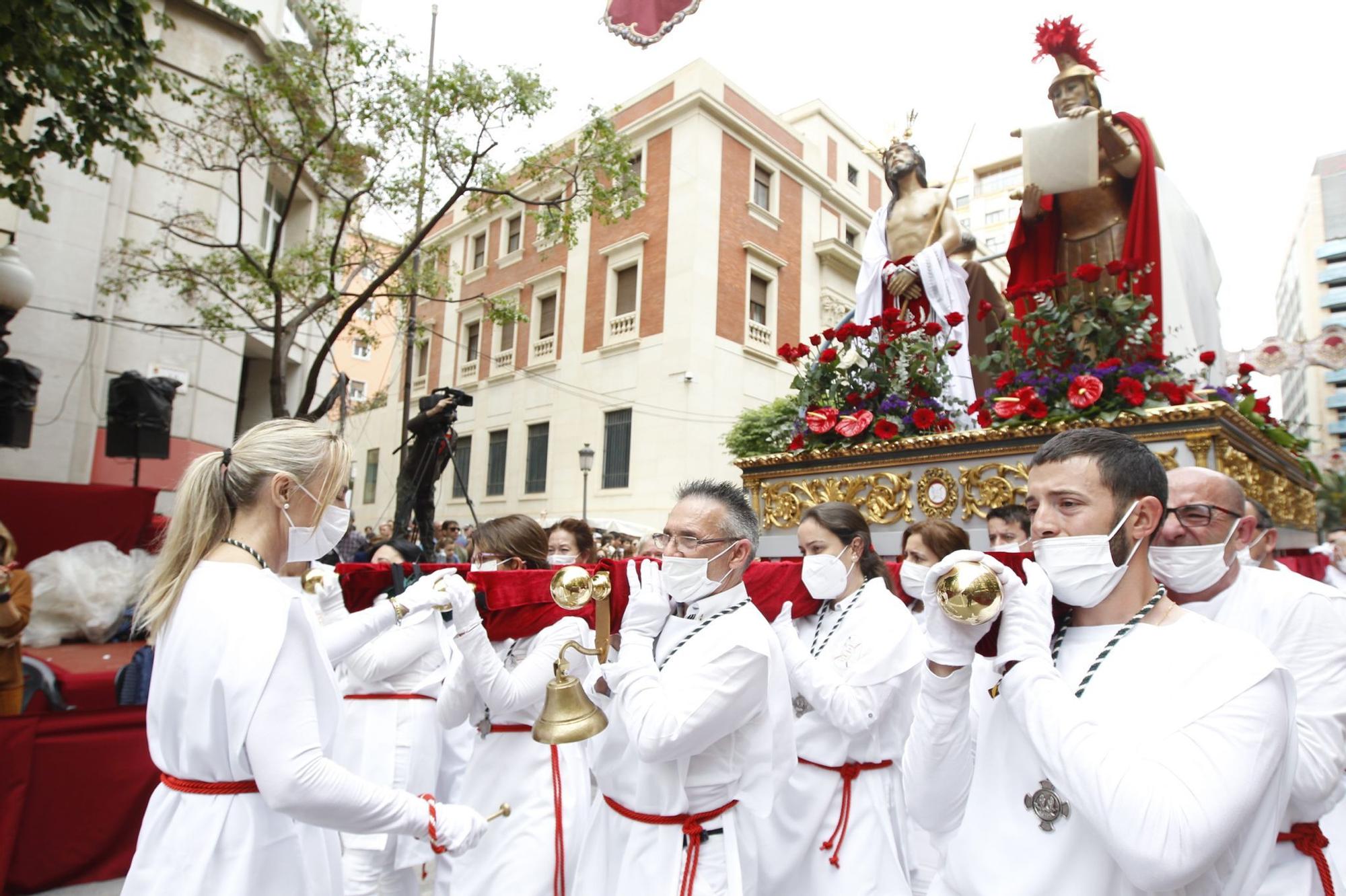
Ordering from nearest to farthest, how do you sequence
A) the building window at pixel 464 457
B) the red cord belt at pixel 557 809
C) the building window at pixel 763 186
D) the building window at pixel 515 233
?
1. the red cord belt at pixel 557 809
2. the building window at pixel 763 186
3. the building window at pixel 515 233
4. the building window at pixel 464 457

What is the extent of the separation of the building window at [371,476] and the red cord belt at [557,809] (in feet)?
96.5

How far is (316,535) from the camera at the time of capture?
264 centimetres

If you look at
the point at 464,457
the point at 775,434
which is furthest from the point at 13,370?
the point at 464,457

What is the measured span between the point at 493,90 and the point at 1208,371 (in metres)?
10.3

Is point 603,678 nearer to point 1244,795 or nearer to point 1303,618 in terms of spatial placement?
point 1244,795

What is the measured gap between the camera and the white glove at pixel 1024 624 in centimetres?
178

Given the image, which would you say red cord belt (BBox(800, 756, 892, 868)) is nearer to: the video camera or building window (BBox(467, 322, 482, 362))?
the video camera

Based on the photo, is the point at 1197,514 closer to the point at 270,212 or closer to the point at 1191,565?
the point at 1191,565

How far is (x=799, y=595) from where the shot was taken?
399 centimetres

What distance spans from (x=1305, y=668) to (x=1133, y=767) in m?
1.28

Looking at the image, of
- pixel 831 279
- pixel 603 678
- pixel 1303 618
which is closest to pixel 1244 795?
pixel 1303 618

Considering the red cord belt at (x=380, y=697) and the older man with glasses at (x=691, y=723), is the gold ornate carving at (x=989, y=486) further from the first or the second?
the red cord belt at (x=380, y=697)

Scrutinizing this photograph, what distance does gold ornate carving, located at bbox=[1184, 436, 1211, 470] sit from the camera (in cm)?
479

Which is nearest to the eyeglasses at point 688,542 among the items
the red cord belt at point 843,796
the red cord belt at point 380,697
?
the red cord belt at point 843,796
